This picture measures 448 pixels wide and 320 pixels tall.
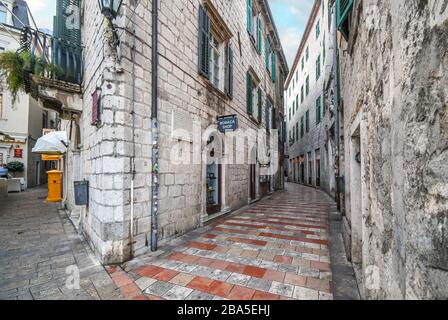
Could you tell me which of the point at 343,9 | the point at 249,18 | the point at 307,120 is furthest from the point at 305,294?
the point at 307,120

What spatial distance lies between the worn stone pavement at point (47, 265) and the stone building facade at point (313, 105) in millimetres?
9921

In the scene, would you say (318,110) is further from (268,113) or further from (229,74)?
(229,74)

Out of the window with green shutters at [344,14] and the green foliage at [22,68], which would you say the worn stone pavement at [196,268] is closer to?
the green foliage at [22,68]

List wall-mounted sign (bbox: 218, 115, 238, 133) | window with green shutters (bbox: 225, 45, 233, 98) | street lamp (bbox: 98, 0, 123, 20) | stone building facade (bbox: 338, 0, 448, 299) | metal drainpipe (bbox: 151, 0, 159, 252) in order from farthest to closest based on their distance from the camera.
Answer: window with green shutters (bbox: 225, 45, 233, 98), wall-mounted sign (bbox: 218, 115, 238, 133), metal drainpipe (bbox: 151, 0, 159, 252), street lamp (bbox: 98, 0, 123, 20), stone building facade (bbox: 338, 0, 448, 299)

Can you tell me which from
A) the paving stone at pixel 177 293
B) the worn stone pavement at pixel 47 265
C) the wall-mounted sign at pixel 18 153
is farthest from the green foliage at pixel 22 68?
the wall-mounted sign at pixel 18 153

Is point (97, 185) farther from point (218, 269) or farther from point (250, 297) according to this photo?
point (250, 297)

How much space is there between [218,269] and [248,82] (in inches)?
293

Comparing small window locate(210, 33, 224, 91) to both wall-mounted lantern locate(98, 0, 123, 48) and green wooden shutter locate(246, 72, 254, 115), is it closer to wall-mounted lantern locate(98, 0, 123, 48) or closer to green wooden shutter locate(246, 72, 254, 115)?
green wooden shutter locate(246, 72, 254, 115)

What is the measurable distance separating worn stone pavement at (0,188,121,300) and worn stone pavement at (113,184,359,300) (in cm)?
26

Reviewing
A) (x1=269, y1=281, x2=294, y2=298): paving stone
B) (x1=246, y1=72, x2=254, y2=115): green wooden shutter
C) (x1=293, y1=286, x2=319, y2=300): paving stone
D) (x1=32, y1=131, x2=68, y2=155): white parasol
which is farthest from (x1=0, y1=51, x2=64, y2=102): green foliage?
(x1=246, y1=72, x2=254, y2=115): green wooden shutter

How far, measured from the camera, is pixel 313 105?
49.2 ft

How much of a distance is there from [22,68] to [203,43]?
3.98 metres

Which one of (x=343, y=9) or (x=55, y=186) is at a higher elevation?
(x=343, y=9)

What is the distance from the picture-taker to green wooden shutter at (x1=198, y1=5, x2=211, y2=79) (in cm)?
503
